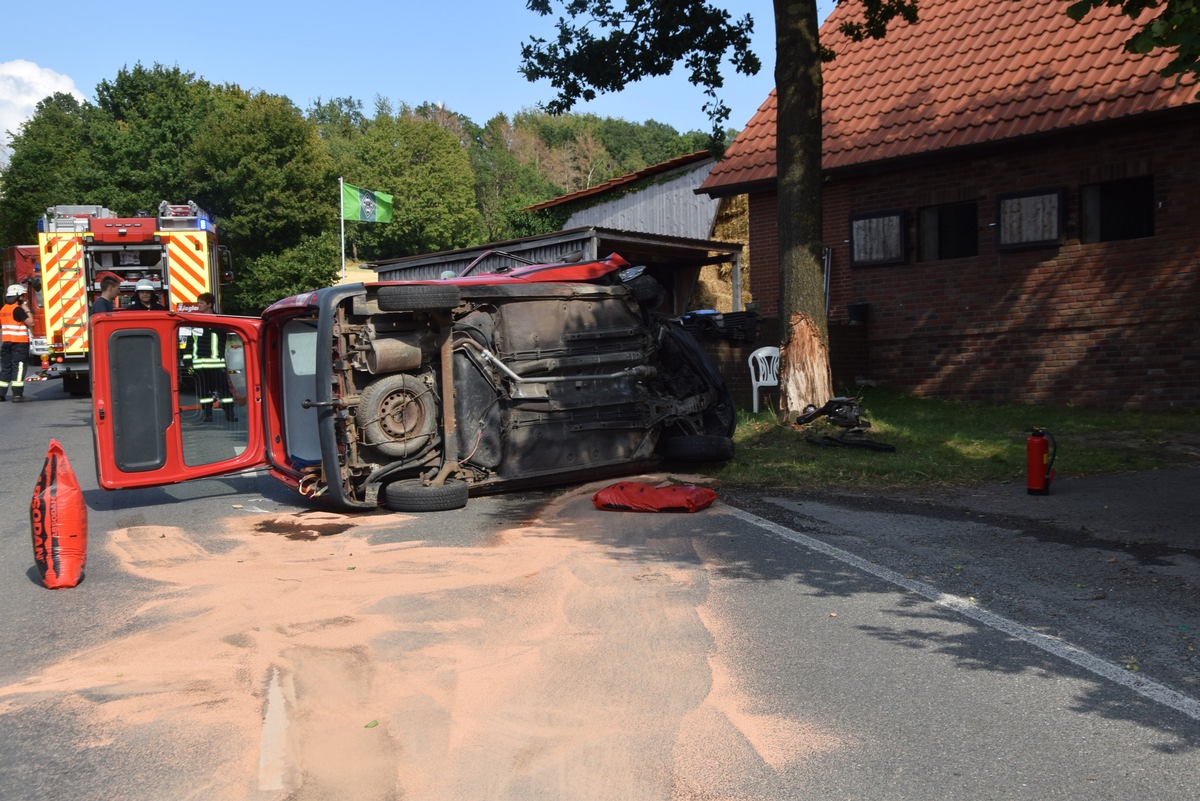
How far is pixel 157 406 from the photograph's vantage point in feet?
28.3

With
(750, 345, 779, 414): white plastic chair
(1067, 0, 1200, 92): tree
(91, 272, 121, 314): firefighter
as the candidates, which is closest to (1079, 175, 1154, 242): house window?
(750, 345, 779, 414): white plastic chair

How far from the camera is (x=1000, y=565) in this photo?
6367 mm

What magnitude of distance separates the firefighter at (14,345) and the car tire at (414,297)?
14.3 metres

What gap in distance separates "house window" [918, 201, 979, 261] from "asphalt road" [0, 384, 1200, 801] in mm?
10187

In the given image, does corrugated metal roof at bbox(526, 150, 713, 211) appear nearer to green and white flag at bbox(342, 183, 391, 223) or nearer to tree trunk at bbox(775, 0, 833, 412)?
green and white flag at bbox(342, 183, 391, 223)

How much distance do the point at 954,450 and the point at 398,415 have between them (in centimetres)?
585

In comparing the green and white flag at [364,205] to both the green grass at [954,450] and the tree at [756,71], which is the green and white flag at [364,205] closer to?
the tree at [756,71]

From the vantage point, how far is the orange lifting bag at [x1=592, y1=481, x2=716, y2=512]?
8.15m

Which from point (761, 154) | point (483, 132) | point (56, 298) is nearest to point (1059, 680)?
point (761, 154)

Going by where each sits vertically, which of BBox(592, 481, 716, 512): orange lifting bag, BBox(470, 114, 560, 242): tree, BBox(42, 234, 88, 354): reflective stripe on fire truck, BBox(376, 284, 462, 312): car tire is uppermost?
BBox(470, 114, 560, 242): tree

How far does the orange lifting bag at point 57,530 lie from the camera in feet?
20.0

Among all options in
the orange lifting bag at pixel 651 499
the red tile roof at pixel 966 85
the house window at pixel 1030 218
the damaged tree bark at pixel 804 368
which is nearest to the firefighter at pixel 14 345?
the red tile roof at pixel 966 85

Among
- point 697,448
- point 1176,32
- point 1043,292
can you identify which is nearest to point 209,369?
point 697,448

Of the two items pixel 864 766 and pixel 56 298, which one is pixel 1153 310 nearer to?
pixel 864 766
